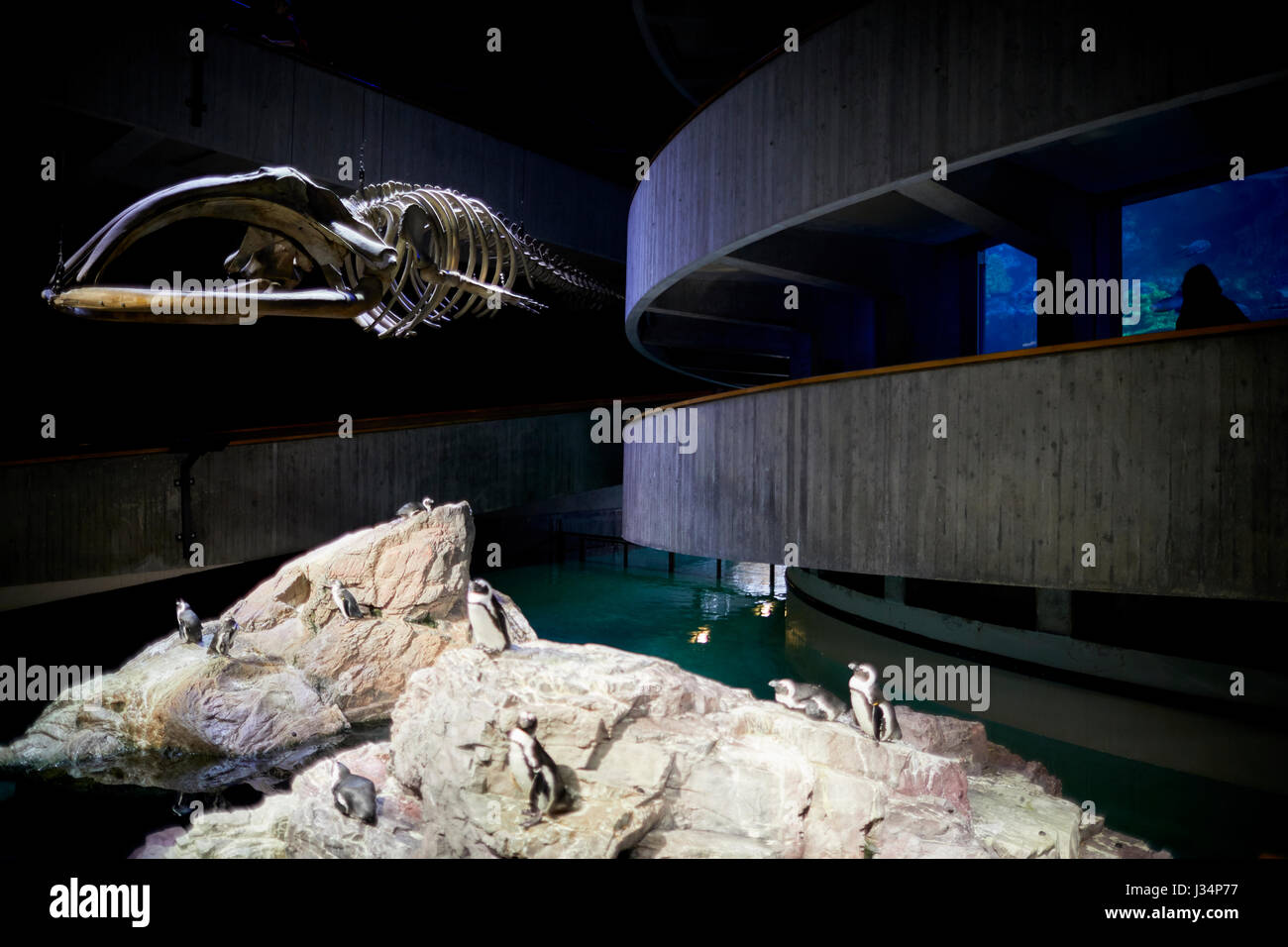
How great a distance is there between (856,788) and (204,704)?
6335mm

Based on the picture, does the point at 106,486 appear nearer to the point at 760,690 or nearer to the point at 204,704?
the point at 204,704

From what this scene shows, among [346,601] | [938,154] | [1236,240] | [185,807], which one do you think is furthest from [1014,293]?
[185,807]

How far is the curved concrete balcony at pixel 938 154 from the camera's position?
5125 millimetres

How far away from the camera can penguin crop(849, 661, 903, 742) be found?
229 inches

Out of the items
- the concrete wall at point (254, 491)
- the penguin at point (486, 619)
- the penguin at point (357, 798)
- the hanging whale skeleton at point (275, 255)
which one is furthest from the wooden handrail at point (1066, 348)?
the concrete wall at point (254, 491)

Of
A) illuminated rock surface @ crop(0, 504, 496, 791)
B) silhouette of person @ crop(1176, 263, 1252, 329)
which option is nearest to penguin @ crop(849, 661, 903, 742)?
silhouette of person @ crop(1176, 263, 1252, 329)

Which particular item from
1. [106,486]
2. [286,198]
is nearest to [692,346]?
[106,486]

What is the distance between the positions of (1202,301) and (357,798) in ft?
25.0

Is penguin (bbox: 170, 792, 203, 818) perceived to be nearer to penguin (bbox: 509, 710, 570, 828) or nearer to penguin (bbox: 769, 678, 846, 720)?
penguin (bbox: 509, 710, 570, 828)

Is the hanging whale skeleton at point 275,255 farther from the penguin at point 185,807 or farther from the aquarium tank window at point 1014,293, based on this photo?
the aquarium tank window at point 1014,293

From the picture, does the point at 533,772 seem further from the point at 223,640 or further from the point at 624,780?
the point at 223,640

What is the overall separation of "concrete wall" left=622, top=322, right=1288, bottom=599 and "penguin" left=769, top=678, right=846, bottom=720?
1.21 metres

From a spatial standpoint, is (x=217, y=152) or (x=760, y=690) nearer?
(x=760, y=690)
